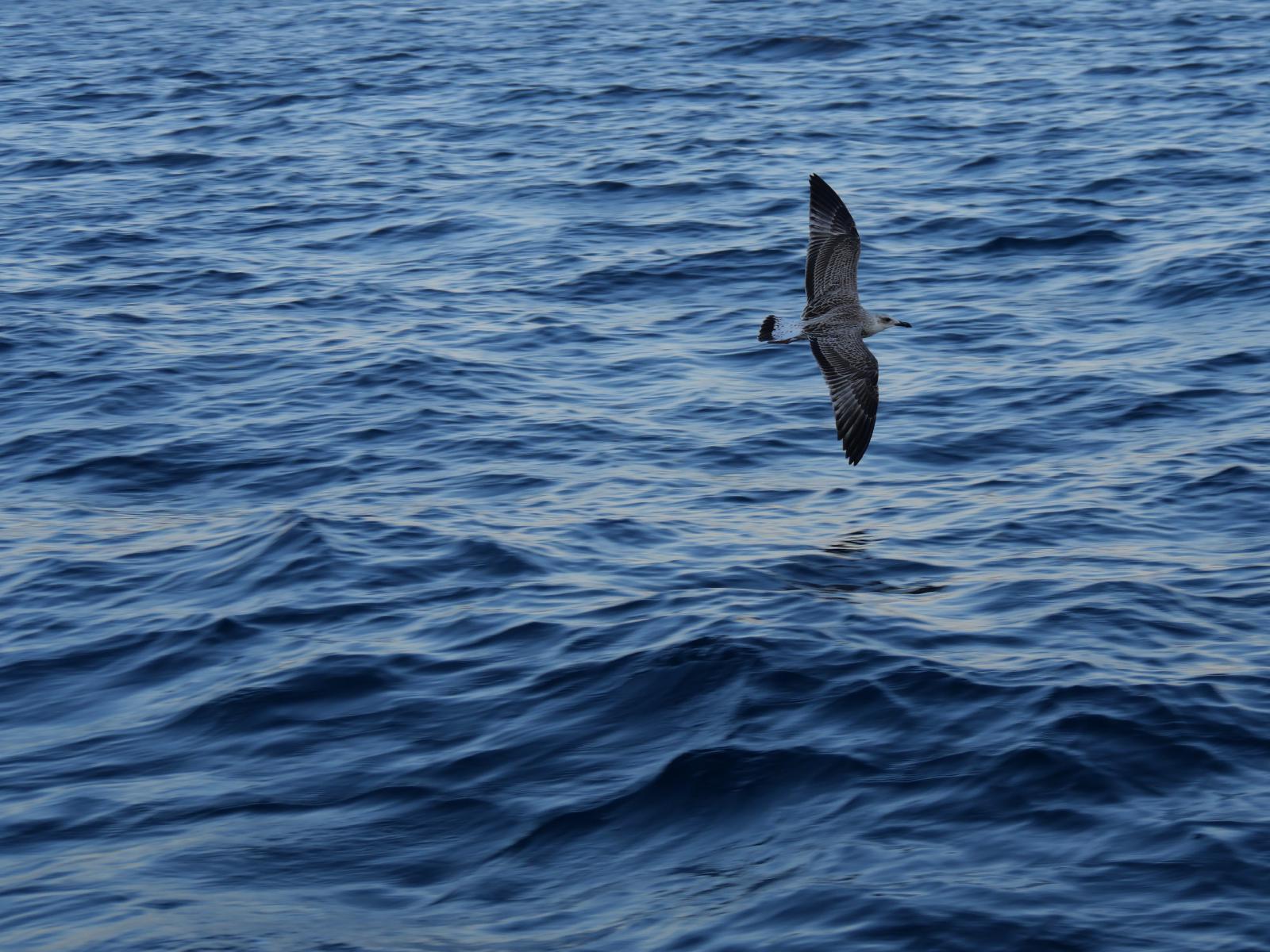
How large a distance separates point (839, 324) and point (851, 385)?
1.77ft

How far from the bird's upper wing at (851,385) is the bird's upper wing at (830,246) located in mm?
427

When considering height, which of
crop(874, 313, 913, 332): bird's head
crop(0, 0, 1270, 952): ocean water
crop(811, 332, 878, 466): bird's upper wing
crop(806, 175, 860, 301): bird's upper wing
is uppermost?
crop(806, 175, 860, 301): bird's upper wing

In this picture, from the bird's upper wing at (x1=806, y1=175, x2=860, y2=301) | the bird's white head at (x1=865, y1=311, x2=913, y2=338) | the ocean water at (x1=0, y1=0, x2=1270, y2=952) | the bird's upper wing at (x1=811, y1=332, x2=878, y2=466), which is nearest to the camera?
the ocean water at (x1=0, y1=0, x2=1270, y2=952)

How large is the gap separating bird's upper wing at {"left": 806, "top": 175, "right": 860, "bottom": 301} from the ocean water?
1.41m

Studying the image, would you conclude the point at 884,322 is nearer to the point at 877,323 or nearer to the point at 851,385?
the point at 877,323

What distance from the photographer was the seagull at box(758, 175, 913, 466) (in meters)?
12.3

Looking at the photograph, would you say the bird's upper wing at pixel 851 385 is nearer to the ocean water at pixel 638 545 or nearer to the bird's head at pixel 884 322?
the bird's head at pixel 884 322

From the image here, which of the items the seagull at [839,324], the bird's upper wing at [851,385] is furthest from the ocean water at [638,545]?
the seagull at [839,324]

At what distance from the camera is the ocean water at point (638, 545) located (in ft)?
26.2

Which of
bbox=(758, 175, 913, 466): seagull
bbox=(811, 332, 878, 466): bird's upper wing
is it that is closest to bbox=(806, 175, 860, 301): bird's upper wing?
bbox=(758, 175, 913, 466): seagull

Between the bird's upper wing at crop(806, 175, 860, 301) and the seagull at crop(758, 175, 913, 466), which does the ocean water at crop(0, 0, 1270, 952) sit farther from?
the bird's upper wing at crop(806, 175, 860, 301)

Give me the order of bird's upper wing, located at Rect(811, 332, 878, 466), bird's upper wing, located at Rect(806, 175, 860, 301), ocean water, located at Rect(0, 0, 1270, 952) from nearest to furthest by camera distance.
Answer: ocean water, located at Rect(0, 0, 1270, 952) < bird's upper wing, located at Rect(811, 332, 878, 466) < bird's upper wing, located at Rect(806, 175, 860, 301)

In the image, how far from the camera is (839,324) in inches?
498

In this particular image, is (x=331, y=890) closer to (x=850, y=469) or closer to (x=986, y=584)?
(x=986, y=584)
